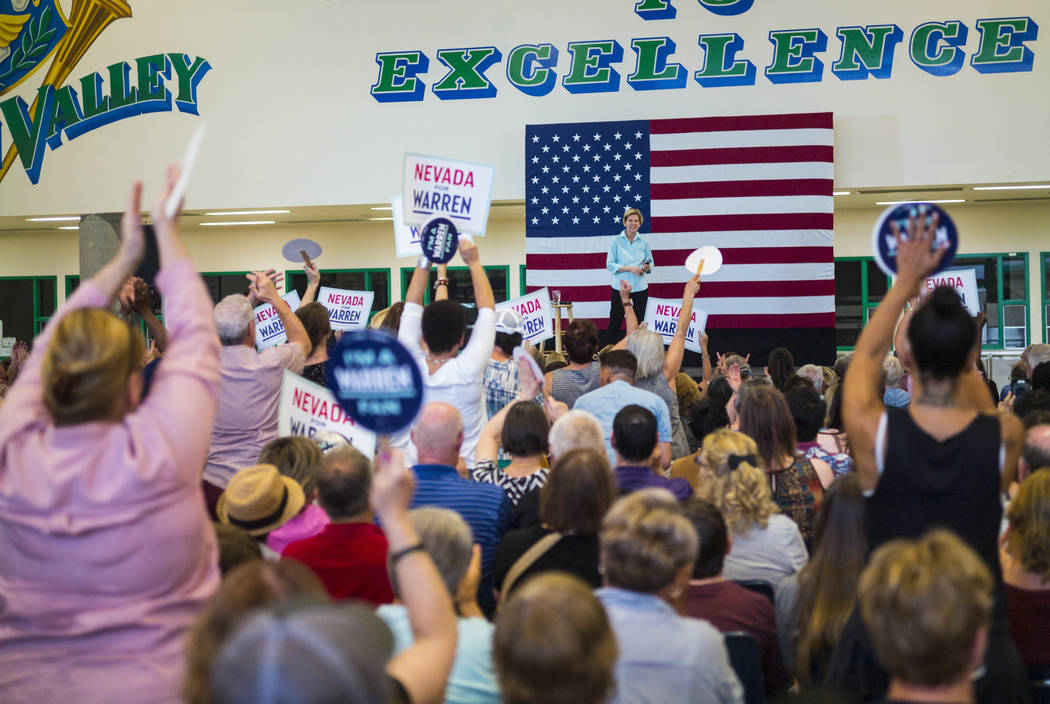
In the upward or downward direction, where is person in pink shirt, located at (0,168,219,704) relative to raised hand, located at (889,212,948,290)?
downward

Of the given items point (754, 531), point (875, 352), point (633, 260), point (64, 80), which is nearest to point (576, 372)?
point (754, 531)

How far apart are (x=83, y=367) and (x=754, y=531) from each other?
2287 millimetres

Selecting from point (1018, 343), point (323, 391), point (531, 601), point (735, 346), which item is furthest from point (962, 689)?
point (1018, 343)

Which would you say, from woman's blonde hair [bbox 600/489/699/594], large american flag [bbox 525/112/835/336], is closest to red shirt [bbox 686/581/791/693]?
woman's blonde hair [bbox 600/489/699/594]

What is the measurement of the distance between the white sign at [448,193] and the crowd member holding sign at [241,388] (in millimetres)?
1548

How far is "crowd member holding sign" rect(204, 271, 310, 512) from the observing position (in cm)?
449

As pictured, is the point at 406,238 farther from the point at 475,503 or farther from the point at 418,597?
the point at 418,597

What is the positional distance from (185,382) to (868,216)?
1380 centimetres

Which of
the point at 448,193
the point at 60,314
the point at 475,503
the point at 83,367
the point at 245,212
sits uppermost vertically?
the point at 245,212

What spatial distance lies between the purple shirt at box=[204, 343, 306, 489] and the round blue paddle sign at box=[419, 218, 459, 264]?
0.77 m

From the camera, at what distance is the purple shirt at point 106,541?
1984mm

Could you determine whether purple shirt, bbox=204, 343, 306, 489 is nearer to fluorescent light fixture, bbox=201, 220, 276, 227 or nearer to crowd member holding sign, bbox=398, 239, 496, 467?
crowd member holding sign, bbox=398, 239, 496, 467

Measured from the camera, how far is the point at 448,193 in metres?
5.97

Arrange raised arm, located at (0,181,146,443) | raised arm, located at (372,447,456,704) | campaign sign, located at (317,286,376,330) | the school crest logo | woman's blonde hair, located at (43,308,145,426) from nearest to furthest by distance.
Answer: raised arm, located at (372,447,456,704), woman's blonde hair, located at (43,308,145,426), raised arm, located at (0,181,146,443), campaign sign, located at (317,286,376,330), the school crest logo
